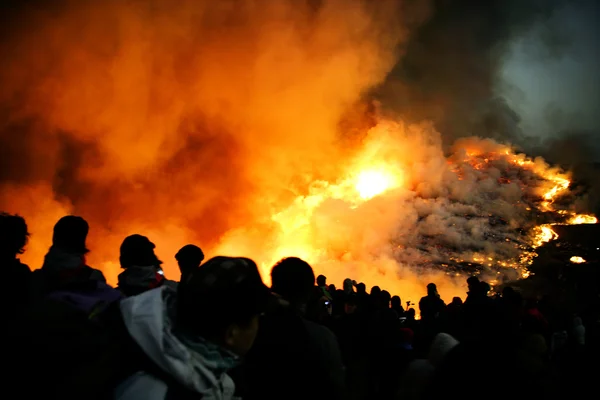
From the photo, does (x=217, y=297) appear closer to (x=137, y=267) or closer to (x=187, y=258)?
(x=137, y=267)

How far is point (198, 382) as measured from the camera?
150 cm

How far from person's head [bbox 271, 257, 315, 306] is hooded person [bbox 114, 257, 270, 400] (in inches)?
47.3

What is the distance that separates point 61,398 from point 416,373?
7.73 ft

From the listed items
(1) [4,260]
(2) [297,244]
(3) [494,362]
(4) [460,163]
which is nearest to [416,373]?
(3) [494,362]

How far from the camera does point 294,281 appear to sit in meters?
2.97

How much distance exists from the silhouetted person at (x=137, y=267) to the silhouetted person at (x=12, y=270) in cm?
77

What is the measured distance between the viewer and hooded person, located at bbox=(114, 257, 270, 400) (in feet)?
4.70

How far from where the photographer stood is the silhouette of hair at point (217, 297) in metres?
1.56

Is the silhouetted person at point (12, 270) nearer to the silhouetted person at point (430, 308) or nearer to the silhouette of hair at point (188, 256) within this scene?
the silhouette of hair at point (188, 256)

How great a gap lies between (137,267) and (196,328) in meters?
1.88

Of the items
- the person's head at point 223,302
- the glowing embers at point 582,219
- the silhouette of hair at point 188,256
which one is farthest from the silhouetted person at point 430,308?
the glowing embers at point 582,219

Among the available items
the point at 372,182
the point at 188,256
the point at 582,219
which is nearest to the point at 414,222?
the point at 372,182

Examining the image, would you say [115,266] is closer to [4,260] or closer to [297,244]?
[297,244]

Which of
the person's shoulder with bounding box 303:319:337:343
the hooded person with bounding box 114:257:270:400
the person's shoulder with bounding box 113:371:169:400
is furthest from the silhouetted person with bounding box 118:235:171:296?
the person's shoulder with bounding box 113:371:169:400
